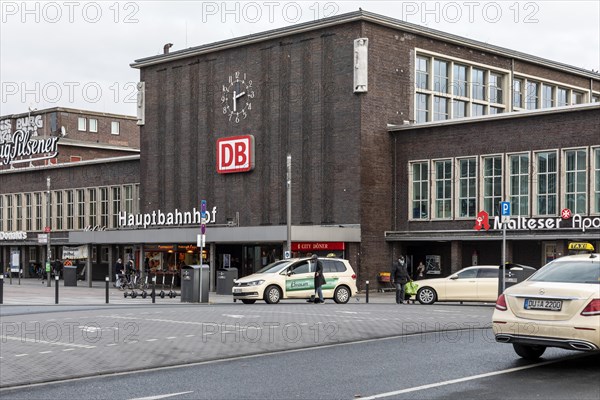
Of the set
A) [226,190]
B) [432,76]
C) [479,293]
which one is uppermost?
[432,76]

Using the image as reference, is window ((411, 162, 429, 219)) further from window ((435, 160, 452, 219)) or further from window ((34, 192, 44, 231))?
window ((34, 192, 44, 231))

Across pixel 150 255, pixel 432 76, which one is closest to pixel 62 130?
pixel 150 255

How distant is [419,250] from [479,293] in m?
16.5

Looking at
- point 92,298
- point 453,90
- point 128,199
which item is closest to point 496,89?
point 453,90

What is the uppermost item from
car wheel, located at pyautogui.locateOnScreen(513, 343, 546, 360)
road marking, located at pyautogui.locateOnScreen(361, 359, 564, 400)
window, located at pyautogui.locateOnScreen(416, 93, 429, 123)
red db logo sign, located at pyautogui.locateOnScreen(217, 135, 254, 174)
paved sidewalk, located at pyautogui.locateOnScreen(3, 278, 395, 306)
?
window, located at pyautogui.locateOnScreen(416, 93, 429, 123)

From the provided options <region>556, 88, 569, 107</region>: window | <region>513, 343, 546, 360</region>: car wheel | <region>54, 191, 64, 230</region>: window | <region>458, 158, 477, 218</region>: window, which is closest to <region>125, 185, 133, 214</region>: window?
<region>54, 191, 64, 230</region>: window

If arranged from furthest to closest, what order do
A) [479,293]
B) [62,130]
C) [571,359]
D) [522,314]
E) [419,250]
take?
[62,130] < [419,250] < [479,293] < [571,359] < [522,314]

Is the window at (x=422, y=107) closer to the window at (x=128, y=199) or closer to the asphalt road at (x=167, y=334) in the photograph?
the window at (x=128, y=199)

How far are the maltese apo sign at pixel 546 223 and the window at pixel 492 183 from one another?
53 cm

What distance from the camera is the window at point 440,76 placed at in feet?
161

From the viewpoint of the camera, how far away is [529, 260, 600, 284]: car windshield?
12.4m

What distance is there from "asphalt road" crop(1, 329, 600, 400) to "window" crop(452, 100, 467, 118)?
3702cm

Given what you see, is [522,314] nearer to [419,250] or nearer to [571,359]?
[571,359]

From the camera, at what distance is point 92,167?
61.5 metres
